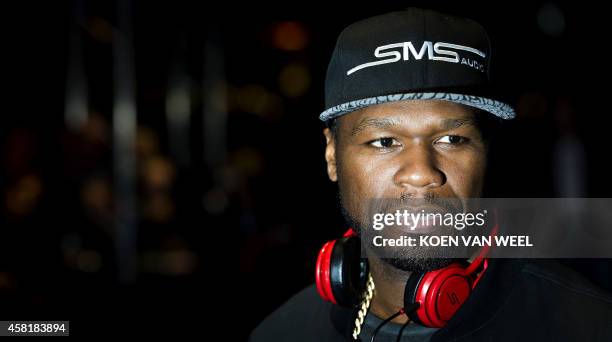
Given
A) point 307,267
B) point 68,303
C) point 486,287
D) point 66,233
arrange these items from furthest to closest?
1. point 307,267
2. point 66,233
3. point 68,303
4. point 486,287

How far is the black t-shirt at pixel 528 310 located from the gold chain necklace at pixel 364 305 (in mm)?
65

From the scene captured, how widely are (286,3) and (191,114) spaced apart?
2.02m

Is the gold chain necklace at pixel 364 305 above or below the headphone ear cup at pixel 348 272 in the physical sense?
below

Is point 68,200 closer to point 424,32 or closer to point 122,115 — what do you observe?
point 122,115

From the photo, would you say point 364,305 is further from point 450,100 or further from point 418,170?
point 450,100

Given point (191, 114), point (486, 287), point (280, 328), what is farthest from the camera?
point (191, 114)

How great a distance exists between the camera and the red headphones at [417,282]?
1.28 meters

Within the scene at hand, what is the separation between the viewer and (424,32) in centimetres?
141

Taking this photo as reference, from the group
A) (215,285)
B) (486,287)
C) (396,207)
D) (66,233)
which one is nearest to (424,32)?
(396,207)

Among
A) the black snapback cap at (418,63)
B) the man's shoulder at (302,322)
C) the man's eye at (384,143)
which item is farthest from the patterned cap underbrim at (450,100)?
the man's shoulder at (302,322)

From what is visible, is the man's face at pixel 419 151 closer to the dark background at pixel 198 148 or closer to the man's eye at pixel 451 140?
the man's eye at pixel 451 140

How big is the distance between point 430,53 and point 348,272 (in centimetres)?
65

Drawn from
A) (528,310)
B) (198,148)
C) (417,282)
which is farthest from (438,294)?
(198,148)

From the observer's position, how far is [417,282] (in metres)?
1.32
